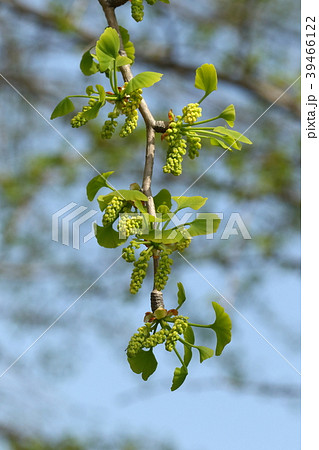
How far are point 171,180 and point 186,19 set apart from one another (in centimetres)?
62

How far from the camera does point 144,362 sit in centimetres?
58

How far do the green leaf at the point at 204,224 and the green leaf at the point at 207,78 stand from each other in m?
0.14

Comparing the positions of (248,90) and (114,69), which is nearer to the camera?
(114,69)

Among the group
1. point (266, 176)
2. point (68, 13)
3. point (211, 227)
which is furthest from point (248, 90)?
point (211, 227)

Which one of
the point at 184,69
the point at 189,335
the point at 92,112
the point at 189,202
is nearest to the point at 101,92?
the point at 92,112

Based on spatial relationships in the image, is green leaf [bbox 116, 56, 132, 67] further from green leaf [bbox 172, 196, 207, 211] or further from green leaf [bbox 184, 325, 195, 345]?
green leaf [bbox 184, 325, 195, 345]

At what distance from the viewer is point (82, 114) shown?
0.61 m

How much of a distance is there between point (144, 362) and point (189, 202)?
149mm

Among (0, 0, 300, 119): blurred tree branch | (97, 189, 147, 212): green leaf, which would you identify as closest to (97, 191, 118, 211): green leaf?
(97, 189, 147, 212): green leaf

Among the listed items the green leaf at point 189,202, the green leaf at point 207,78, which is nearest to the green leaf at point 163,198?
the green leaf at point 189,202

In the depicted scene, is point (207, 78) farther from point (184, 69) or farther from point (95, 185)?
point (184, 69)
